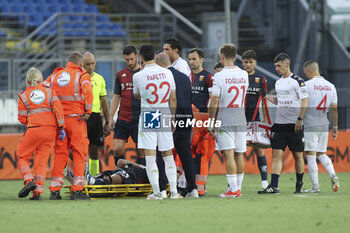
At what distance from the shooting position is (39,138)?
1056cm

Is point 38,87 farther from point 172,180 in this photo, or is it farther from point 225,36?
point 225,36

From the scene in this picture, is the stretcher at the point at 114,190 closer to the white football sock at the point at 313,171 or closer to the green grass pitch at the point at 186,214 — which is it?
the green grass pitch at the point at 186,214

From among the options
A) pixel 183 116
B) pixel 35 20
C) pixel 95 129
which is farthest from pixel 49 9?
pixel 183 116

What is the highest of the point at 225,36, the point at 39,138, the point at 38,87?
the point at 225,36

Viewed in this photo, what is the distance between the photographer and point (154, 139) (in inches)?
406

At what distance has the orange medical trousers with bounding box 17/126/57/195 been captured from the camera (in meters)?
10.5

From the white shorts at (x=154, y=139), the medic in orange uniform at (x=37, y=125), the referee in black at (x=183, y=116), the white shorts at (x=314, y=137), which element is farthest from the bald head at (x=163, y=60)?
the white shorts at (x=314, y=137)

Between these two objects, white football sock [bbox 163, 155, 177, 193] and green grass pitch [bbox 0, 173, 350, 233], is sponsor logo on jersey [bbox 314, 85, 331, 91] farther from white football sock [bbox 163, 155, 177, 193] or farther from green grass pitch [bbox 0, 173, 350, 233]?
white football sock [bbox 163, 155, 177, 193]

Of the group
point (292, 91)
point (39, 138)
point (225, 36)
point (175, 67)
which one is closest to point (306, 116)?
point (292, 91)

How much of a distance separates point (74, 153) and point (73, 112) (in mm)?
587

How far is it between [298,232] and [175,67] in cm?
454

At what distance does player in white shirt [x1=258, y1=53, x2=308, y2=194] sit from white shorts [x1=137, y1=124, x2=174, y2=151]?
2125mm

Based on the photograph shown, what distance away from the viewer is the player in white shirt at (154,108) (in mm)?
10250

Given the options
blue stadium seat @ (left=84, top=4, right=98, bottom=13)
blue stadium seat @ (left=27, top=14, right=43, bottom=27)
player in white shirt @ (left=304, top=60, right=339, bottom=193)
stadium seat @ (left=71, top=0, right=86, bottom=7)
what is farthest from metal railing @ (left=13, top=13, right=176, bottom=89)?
player in white shirt @ (left=304, top=60, right=339, bottom=193)
